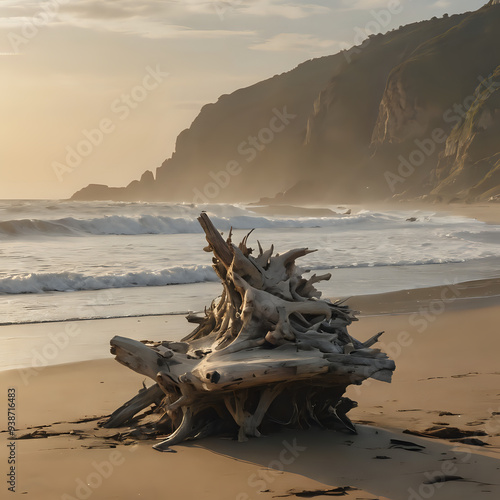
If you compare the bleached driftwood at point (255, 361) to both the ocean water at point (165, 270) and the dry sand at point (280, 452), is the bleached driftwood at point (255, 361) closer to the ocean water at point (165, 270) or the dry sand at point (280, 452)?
the dry sand at point (280, 452)

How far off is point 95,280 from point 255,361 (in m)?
9.74

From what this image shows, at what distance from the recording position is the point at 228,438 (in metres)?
4.64

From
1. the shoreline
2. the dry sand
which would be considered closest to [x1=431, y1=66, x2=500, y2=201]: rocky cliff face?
the shoreline

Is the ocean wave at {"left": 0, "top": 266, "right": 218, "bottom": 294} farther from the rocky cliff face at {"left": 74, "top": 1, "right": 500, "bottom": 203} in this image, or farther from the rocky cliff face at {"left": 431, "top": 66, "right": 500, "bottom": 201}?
the rocky cliff face at {"left": 431, "top": 66, "right": 500, "bottom": 201}

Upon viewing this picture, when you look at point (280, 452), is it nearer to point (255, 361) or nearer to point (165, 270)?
point (255, 361)

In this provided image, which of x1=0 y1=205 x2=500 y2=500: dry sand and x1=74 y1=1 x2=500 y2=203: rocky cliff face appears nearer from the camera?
x1=0 y1=205 x2=500 y2=500: dry sand

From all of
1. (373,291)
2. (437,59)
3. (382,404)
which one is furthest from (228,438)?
(437,59)

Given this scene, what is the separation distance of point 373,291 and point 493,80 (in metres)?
81.6

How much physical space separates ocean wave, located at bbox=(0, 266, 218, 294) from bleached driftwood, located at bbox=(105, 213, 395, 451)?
27.7 ft

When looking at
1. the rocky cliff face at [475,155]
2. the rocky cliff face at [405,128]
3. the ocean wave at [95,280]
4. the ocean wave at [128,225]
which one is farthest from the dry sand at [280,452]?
Result: the rocky cliff face at [475,155]

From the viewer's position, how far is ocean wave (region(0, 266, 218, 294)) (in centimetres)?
1306

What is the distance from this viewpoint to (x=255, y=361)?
14.1 ft

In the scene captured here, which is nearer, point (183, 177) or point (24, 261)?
point (24, 261)

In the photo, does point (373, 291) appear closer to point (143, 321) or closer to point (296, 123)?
point (143, 321)
